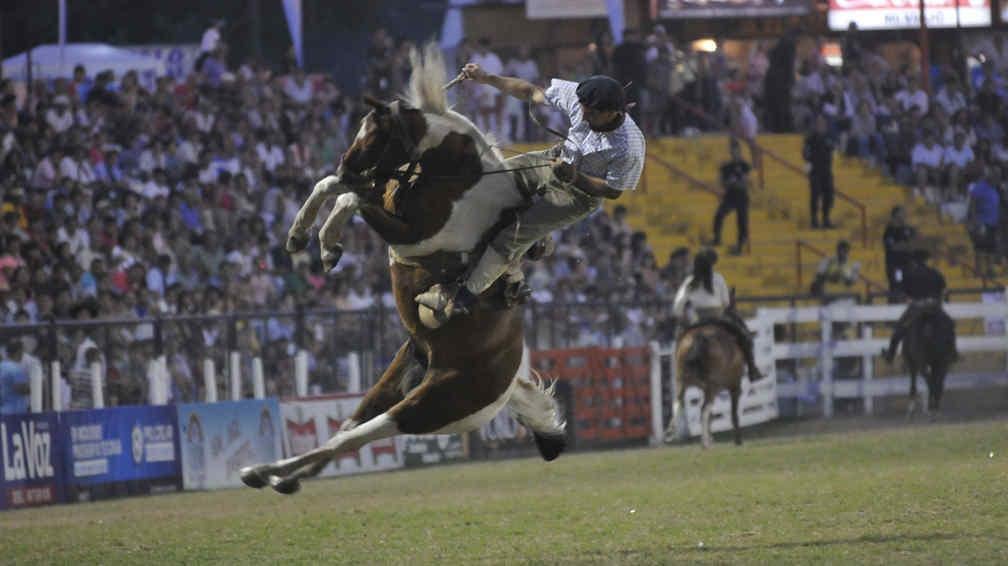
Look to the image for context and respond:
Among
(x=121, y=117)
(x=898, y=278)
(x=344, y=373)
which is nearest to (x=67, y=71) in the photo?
(x=121, y=117)

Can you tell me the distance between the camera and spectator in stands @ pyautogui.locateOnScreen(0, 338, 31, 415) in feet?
55.7

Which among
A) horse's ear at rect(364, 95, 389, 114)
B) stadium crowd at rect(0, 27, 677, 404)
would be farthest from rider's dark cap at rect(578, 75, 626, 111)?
stadium crowd at rect(0, 27, 677, 404)

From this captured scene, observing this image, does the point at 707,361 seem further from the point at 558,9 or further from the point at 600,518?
the point at 558,9

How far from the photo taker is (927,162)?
102 feet

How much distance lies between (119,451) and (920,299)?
11532mm

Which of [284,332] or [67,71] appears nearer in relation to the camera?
[284,332]

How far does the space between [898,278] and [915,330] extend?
2999mm

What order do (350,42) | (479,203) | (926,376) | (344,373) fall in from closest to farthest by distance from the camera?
(479,203)
(344,373)
(926,376)
(350,42)

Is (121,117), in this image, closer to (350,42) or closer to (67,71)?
(67,71)

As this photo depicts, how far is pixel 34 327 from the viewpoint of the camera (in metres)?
17.2

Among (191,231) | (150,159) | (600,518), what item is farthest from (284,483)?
(150,159)

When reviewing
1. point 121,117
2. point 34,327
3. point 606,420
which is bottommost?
point 606,420

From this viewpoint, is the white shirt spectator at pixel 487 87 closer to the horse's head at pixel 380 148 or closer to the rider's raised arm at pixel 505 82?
the rider's raised arm at pixel 505 82

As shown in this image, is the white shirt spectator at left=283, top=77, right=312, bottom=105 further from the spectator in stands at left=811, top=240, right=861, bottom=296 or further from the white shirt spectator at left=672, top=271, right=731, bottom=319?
the spectator in stands at left=811, top=240, right=861, bottom=296
